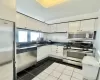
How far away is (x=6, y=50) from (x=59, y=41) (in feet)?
10.8

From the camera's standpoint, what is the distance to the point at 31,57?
2.57 metres

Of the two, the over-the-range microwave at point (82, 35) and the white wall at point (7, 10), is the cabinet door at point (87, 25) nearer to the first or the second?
the over-the-range microwave at point (82, 35)

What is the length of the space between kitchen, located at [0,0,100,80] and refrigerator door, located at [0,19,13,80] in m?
0.03

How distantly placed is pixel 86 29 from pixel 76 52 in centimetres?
117

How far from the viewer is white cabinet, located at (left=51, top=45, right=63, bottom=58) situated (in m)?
3.39

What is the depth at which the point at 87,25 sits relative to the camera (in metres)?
2.96

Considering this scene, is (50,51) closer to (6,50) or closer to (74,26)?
(74,26)

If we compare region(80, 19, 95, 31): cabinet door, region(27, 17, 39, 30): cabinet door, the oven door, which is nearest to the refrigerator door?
region(27, 17, 39, 30): cabinet door

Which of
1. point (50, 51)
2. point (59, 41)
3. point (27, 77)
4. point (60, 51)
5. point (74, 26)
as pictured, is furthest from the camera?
point (59, 41)

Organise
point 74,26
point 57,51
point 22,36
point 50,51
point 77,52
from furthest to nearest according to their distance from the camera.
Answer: point 50,51, point 57,51, point 74,26, point 22,36, point 77,52

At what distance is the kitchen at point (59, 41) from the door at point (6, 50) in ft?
0.09

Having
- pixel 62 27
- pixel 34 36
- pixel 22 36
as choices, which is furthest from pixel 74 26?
pixel 22 36

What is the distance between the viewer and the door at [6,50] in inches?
42.1

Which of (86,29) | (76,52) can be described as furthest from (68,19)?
(76,52)
